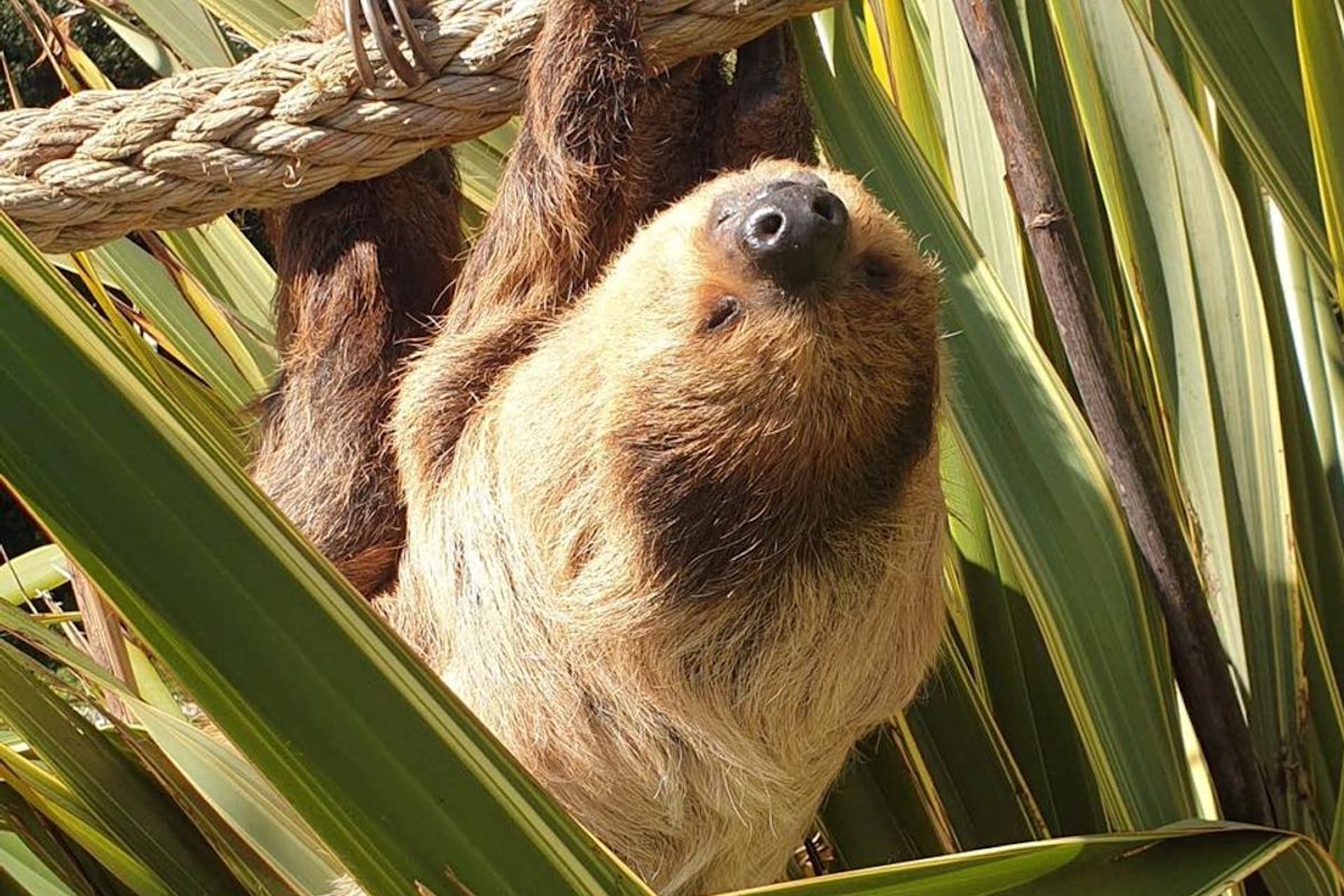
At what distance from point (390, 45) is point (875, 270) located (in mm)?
769

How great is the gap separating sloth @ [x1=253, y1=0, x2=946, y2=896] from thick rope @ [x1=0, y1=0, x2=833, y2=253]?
16cm

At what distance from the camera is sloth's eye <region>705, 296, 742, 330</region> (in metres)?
2.07

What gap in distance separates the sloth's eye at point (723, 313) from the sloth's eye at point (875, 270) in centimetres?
19

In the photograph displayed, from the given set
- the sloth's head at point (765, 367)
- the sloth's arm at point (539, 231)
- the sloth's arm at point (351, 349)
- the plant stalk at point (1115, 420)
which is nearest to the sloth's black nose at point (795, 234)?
the sloth's head at point (765, 367)

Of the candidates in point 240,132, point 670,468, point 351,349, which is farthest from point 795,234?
point 351,349

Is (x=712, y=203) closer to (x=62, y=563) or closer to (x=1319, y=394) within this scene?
(x=1319, y=394)

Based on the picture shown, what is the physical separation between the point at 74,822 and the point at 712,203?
1.18 metres

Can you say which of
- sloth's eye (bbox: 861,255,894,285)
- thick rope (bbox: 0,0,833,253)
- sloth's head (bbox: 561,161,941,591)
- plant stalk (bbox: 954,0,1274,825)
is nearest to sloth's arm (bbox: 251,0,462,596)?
thick rope (bbox: 0,0,833,253)

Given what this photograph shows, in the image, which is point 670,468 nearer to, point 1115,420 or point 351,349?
point 1115,420

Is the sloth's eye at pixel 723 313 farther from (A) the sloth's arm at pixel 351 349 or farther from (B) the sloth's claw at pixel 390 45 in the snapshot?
(A) the sloth's arm at pixel 351 349

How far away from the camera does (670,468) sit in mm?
2158

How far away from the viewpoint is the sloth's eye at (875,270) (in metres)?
2.12

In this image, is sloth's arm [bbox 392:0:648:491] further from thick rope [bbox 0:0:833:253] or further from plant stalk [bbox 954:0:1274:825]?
plant stalk [bbox 954:0:1274:825]

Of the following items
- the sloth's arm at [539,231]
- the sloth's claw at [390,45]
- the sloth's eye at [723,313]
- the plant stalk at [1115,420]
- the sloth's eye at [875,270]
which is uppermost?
the sloth's claw at [390,45]
